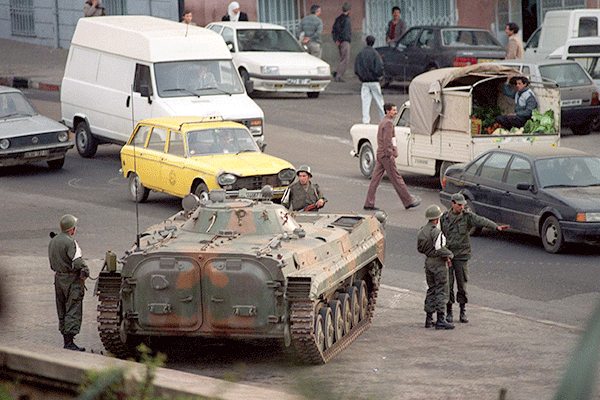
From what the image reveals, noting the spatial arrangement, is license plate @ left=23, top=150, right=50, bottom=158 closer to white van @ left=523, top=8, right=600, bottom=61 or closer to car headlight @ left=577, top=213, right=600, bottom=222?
car headlight @ left=577, top=213, right=600, bottom=222

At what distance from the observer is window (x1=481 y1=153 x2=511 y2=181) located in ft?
55.7

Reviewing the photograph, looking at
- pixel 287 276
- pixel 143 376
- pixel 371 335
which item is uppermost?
pixel 143 376

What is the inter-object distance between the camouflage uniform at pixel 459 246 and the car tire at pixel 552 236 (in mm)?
3104

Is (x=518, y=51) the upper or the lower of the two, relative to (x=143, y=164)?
upper

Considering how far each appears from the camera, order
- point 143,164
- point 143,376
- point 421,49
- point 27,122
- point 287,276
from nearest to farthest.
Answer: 1. point 143,376
2. point 287,276
3. point 143,164
4. point 27,122
5. point 421,49

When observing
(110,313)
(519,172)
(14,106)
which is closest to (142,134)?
(14,106)

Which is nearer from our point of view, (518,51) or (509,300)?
(509,300)

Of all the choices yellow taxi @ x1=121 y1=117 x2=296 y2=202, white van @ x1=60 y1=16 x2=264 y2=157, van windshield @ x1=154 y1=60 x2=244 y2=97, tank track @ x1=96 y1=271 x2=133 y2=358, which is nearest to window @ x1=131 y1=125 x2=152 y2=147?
yellow taxi @ x1=121 y1=117 x2=296 y2=202

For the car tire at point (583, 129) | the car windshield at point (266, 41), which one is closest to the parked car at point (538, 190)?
the car tire at point (583, 129)

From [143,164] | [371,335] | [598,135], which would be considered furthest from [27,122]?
[598,135]

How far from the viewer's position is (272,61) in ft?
93.9

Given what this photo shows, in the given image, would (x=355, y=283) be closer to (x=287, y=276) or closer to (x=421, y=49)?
(x=287, y=276)

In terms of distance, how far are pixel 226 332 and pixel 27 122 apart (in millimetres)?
12268

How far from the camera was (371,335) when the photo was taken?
12.0m
